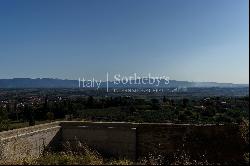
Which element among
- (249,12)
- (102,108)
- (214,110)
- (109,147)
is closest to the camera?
(249,12)

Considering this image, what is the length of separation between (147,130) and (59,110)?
45.3 meters

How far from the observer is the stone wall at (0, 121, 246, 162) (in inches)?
334

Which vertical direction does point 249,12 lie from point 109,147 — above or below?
above

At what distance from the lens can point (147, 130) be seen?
953 cm

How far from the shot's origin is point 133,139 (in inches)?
380

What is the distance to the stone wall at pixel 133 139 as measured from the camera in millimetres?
8484

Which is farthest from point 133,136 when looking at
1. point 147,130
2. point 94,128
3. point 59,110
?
point 59,110

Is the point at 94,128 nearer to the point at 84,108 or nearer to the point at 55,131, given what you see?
the point at 55,131

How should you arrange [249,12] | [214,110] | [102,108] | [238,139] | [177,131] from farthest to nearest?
[102,108], [214,110], [177,131], [238,139], [249,12]

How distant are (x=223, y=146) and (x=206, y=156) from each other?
435mm

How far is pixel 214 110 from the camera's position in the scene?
1478 inches

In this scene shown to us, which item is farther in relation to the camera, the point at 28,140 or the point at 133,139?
the point at 133,139

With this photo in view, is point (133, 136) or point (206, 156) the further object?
point (133, 136)

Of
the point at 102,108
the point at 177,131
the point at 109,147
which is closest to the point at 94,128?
the point at 109,147
